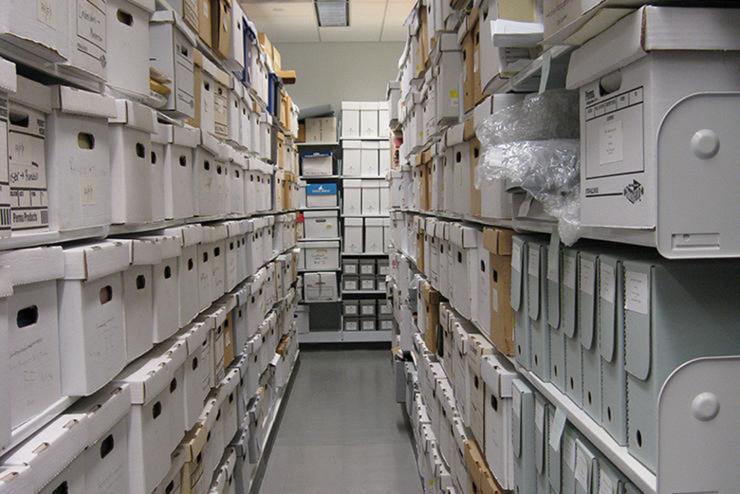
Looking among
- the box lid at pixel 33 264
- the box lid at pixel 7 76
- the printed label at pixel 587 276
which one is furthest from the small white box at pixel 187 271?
the printed label at pixel 587 276

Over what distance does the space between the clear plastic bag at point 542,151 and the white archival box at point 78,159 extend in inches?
31.9

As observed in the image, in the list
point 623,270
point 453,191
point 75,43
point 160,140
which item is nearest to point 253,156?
point 453,191

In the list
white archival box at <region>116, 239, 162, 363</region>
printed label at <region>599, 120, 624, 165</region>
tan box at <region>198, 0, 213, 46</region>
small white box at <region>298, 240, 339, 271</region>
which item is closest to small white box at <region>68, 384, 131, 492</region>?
white archival box at <region>116, 239, 162, 363</region>

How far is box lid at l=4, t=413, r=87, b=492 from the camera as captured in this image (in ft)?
2.95

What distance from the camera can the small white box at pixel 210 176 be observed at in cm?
205

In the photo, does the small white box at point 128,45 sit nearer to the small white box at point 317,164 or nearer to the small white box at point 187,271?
the small white box at point 187,271

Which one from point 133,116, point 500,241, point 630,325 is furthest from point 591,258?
point 133,116

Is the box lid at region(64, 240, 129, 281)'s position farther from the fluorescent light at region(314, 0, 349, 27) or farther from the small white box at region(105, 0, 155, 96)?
the fluorescent light at region(314, 0, 349, 27)

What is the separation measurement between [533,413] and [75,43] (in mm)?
1228

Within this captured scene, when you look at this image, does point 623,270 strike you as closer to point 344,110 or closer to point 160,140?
point 160,140

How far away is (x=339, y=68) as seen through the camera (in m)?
6.53

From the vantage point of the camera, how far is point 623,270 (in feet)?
3.00

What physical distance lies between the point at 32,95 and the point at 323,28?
5.33 m

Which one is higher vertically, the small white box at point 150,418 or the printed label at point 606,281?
the printed label at point 606,281
